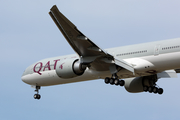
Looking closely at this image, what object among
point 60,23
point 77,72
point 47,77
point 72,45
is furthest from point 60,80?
point 60,23

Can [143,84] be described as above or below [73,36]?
below

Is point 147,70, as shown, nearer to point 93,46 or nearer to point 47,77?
point 93,46

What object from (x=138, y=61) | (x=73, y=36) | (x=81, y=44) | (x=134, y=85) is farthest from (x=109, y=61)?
(x=134, y=85)

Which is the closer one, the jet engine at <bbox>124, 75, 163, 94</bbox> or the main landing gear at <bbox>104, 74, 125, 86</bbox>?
the main landing gear at <bbox>104, 74, 125, 86</bbox>

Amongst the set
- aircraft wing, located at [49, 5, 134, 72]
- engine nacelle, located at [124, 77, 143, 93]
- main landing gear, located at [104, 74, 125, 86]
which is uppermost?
aircraft wing, located at [49, 5, 134, 72]

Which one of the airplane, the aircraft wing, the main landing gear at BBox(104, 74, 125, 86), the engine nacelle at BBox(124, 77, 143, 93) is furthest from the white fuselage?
the engine nacelle at BBox(124, 77, 143, 93)

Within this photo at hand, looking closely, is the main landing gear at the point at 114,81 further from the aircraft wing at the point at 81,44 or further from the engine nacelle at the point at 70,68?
the engine nacelle at the point at 70,68

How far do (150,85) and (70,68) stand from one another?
25.3 feet

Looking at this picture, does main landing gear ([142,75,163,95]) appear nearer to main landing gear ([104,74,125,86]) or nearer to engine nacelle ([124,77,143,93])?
engine nacelle ([124,77,143,93])

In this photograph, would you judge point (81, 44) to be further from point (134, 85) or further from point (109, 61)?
point (134, 85)

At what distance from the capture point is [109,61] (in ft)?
87.3

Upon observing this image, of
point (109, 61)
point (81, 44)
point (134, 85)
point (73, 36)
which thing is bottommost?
point (134, 85)

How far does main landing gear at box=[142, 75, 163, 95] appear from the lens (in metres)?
31.0

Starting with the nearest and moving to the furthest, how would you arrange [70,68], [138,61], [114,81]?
[138,61]
[70,68]
[114,81]
